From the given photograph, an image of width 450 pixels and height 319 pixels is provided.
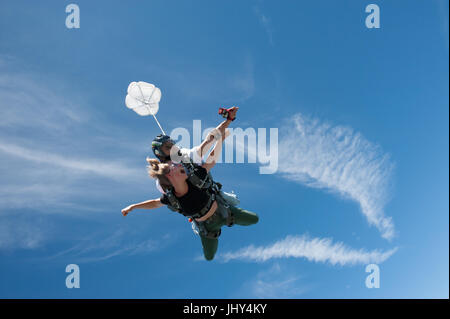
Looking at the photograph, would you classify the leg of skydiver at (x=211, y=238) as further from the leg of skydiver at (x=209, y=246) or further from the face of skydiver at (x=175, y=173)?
the face of skydiver at (x=175, y=173)

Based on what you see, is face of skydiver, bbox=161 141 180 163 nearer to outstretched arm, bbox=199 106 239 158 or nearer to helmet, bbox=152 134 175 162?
helmet, bbox=152 134 175 162

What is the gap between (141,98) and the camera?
19.5 feet

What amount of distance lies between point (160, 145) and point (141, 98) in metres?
1.14

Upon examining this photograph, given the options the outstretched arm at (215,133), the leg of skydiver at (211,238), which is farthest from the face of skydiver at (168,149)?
the leg of skydiver at (211,238)

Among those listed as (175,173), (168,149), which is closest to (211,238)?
(175,173)

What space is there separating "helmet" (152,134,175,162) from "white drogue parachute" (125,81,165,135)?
622 mm

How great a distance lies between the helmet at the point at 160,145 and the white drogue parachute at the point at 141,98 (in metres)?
0.62

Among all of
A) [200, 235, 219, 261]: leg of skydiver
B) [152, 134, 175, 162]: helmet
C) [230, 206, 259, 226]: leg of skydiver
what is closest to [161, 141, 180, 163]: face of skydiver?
[152, 134, 175, 162]: helmet

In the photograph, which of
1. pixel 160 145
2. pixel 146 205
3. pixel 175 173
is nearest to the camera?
pixel 175 173

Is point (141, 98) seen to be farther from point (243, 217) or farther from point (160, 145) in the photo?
point (243, 217)
